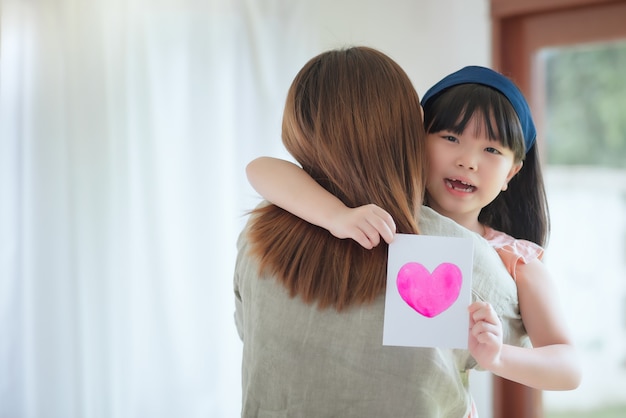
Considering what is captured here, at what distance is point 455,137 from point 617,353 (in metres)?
1.54

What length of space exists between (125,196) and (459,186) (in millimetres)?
916

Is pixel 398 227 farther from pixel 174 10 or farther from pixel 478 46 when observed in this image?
pixel 478 46

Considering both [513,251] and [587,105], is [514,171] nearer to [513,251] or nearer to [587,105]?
[513,251]

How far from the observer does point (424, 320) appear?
0.88 m

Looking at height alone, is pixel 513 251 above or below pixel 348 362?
above

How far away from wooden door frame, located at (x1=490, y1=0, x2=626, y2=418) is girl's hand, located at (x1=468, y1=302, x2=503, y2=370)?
169cm

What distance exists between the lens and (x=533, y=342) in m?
0.96

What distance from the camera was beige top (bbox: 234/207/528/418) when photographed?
0.88 m

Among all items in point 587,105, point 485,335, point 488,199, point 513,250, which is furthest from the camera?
point 587,105

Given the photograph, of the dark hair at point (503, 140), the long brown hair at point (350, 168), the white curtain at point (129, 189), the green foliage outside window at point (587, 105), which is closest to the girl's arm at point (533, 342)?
the long brown hair at point (350, 168)

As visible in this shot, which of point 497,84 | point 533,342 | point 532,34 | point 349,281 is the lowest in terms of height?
point 533,342

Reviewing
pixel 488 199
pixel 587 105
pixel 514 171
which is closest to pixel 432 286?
pixel 488 199

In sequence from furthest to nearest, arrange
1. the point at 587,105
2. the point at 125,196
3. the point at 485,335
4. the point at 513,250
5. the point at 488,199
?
the point at 587,105 → the point at 125,196 → the point at 488,199 → the point at 513,250 → the point at 485,335

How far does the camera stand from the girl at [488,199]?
87 centimetres
